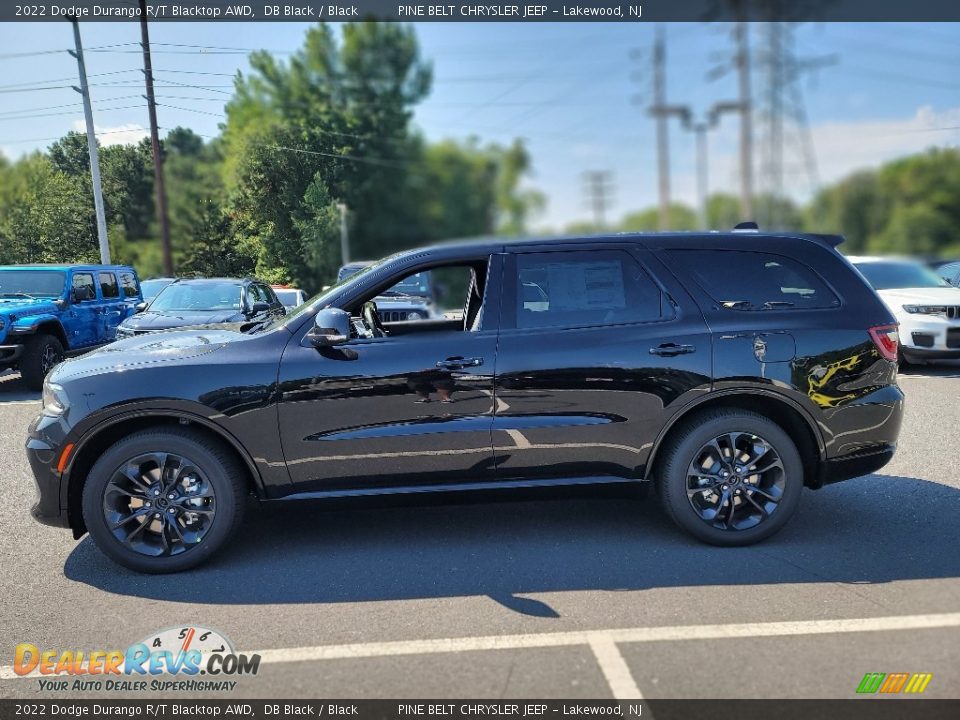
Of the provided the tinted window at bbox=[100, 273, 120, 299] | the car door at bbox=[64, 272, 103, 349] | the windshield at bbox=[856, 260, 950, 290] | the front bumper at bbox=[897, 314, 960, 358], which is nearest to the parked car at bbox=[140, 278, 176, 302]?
the tinted window at bbox=[100, 273, 120, 299]

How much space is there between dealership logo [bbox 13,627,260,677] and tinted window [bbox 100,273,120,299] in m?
7.82

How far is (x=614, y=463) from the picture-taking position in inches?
162

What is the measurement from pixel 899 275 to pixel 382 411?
34.2ft

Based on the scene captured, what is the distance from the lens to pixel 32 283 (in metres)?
9.51

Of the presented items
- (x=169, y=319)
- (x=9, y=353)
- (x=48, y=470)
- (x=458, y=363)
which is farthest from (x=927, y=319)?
(x=9, y=353)

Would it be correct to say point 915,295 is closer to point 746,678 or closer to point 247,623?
point 746,678

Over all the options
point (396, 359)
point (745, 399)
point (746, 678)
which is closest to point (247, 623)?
point (396, 359)

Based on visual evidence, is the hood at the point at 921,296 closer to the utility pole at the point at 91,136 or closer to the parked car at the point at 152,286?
the parked car at the point at 152,286

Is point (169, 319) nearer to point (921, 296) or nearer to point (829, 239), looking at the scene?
point (829, 239)

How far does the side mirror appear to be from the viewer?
151 inches

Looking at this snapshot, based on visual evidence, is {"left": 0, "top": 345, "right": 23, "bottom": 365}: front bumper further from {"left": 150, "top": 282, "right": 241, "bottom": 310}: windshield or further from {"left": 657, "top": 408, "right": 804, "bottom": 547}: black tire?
{"left": 657, "top": 408, "right": 804, "bottom": 547}: black tire

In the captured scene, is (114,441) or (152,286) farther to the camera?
(152,286)

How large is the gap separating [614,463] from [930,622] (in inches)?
65.0

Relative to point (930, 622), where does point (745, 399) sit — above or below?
above
